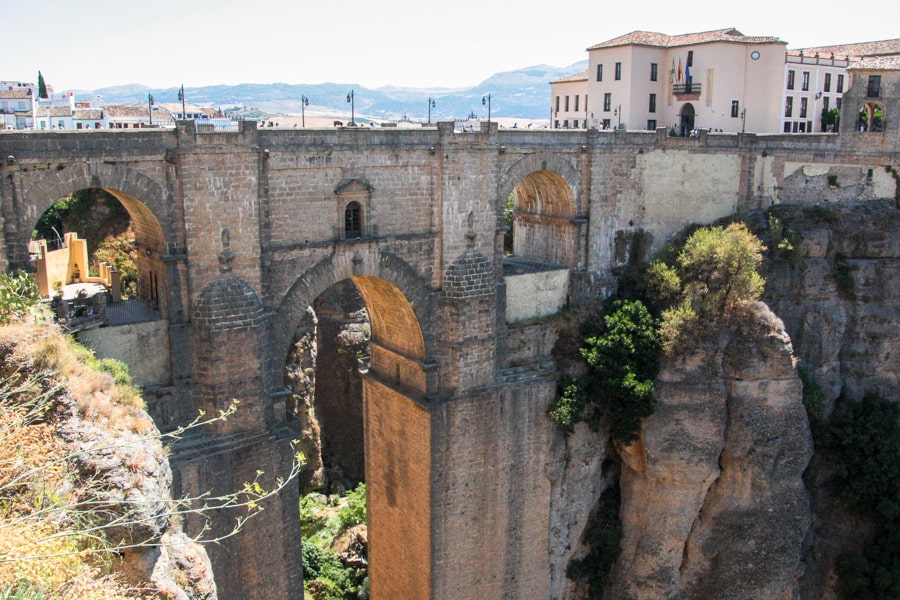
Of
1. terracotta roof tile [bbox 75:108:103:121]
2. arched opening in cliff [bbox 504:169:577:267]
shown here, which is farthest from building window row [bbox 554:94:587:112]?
terracotta roof tile [bbox 75:108:103:121]

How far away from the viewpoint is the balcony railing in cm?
4166

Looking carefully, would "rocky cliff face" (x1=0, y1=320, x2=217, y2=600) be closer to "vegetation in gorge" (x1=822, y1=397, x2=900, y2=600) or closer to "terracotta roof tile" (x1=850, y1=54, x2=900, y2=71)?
"vegetation in gorge" (x1=822, y1=397, x2=900, y2=600)

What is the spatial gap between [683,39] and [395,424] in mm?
27151

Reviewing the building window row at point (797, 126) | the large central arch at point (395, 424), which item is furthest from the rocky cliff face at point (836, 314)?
the large central arch at point (395, 424)

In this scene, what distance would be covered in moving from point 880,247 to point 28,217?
29.2 meters

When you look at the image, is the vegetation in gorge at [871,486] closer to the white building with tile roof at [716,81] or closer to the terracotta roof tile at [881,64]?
the terracotta roof tile at [881,64]

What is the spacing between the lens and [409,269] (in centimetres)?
2484

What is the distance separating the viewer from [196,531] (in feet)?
67.5

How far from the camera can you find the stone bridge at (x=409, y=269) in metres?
20.4

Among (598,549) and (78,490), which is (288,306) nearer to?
(78,490)

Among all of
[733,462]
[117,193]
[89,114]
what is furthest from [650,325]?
[89,114]

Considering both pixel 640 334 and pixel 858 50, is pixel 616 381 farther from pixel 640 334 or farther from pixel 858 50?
pixel 858 50

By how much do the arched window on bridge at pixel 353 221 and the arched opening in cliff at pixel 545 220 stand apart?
22.9 feet

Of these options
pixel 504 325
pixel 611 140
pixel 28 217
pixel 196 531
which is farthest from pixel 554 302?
pixel 28 217
